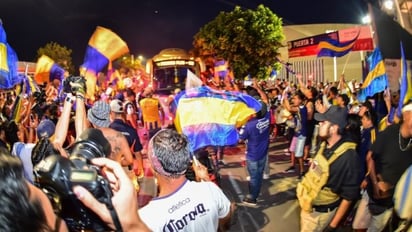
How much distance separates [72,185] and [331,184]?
10.3 ft

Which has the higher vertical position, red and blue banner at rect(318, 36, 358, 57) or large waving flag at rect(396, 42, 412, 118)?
red and blue banner at rect(318, 36, 358, 57)

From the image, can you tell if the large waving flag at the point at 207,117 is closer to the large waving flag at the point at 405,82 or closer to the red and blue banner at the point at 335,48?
the large waving flag at the point at 405,82

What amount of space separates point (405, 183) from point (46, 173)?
1.92 metres

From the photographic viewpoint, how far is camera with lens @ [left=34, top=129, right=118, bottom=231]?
1.54 metres

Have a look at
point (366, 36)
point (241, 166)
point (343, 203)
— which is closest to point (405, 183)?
point (343, 203)

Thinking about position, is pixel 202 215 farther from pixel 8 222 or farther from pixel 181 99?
pixel 181 99

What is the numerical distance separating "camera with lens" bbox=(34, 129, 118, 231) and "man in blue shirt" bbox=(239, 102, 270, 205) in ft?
19.0

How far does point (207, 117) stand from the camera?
532cm

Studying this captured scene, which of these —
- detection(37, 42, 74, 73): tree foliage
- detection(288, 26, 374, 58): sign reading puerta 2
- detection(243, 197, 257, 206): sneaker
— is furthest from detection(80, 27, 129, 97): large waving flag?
detection(37, 42, 74, 73): tree foliage

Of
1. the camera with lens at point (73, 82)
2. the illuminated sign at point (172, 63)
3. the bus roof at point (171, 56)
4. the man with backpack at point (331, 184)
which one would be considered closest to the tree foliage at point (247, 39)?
the bus roof at point (171, 56)

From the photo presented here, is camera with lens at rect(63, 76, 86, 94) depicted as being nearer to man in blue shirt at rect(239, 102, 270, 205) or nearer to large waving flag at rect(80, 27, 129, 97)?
large waving flag at rect(80, 27, 129, 97)

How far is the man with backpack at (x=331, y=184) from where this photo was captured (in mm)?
4164

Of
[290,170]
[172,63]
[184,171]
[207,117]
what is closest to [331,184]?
[207,117]

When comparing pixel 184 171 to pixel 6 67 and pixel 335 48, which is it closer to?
pixel 6 67
